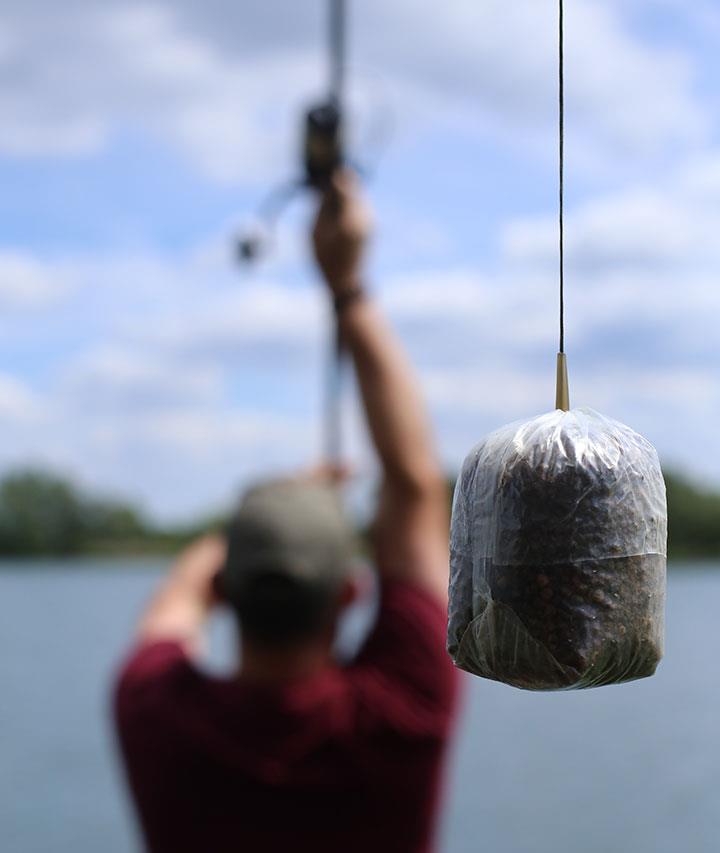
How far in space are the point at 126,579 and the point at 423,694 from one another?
132 feet

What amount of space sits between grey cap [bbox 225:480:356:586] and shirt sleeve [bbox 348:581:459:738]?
0.14 metres

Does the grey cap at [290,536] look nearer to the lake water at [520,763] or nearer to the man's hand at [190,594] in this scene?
the man's hand at [190,594]

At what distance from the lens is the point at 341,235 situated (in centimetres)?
245

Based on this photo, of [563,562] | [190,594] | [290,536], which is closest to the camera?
[563,562]

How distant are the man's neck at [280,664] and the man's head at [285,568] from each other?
2 cm

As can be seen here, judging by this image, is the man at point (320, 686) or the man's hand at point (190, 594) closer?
the man at point (320, 686)

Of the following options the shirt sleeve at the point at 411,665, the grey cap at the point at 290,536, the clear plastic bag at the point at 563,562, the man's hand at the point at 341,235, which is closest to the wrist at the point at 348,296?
the man's hand at the point at 341,235

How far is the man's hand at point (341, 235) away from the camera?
244cm

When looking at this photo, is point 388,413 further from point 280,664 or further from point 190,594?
point 190,594

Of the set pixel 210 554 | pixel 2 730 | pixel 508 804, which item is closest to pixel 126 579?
pixel 2 730

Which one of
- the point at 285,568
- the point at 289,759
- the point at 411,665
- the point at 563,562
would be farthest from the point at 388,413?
the point at 563,562

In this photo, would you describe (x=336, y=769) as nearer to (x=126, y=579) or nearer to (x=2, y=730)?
(x=2, y=730)

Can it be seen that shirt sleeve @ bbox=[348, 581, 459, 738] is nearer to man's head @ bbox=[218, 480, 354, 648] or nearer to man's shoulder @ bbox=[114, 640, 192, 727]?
man's head @ bbox=[218, 480, 354, 648]

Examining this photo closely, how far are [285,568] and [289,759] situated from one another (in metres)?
0.37
